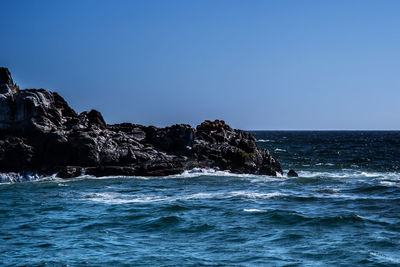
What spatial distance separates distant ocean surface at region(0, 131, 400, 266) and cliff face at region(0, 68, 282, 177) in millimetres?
4844

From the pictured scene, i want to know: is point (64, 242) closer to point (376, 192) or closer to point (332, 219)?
point (332, 219)

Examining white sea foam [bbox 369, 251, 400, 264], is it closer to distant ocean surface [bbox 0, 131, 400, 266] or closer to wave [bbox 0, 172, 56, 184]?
distant ocean surface [bbox 0, 131, 400, 266]

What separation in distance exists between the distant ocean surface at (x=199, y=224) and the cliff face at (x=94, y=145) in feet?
15.9

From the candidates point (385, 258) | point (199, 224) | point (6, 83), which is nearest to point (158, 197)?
point (199, 224)

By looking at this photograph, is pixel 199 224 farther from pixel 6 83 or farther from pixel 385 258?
A: pixel 6 83

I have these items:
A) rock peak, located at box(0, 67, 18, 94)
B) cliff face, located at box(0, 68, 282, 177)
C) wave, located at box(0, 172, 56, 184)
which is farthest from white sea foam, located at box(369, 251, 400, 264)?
rock peak, located at box(0, 67, 18, 94)

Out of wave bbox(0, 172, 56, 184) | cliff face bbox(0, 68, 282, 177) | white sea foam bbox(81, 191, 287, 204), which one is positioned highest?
cliff face bbox(0, 68, 282, 177)

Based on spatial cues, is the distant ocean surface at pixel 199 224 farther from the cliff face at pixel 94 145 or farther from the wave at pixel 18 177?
the cliff face at pixel 94 145

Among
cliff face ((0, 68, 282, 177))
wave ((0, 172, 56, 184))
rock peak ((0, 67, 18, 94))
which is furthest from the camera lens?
rock peak ((0, 67, 18, 94))

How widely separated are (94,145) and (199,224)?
68.6ft

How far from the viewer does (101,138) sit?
3903 centimetres

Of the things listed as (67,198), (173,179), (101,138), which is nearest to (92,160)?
(101,138)

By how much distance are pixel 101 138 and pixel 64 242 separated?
2349 centimetres

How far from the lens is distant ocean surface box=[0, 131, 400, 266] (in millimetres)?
14164
